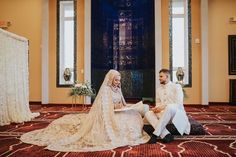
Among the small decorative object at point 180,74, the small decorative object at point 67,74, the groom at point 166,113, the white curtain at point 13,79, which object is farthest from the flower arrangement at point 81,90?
the groom at point 166,113

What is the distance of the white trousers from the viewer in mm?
3945

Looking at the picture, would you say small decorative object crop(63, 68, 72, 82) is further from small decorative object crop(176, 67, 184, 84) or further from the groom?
the groom

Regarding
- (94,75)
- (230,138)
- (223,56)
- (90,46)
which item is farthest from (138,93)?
(230,138)

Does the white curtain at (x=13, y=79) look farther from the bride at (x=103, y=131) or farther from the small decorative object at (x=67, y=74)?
the small decorative object at (x=67, y=74)

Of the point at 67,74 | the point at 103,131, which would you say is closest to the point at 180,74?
the point at 67,74

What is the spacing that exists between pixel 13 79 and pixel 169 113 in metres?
3.40

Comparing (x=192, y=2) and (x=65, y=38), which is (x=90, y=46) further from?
(x=192, y=2)

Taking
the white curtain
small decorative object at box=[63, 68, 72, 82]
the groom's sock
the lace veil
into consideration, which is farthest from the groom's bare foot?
small decorative object at box=[63, 68, 72, 82]

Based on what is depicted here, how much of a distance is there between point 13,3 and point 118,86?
24.1 ft

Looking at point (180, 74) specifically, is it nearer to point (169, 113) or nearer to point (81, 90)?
point (81, 90)

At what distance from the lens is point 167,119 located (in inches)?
157

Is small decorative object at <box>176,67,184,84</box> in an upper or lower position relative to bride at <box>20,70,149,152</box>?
upper

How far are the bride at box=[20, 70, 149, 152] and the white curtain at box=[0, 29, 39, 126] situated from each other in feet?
4.95

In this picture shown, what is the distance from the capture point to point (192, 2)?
912cm
